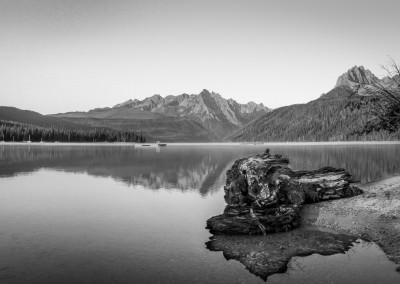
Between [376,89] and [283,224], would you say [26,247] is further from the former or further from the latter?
[376,89]

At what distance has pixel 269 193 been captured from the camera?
96.3ft

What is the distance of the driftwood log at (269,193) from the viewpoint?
22984mm

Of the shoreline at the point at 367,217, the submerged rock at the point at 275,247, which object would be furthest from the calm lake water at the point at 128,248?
the shoreline at the point at 367,217

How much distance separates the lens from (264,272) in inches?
641

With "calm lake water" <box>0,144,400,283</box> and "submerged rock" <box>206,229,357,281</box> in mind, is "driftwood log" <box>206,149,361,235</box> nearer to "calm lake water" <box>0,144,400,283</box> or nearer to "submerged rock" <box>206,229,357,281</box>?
"submerged rock" <box>206,229,357,281</box>

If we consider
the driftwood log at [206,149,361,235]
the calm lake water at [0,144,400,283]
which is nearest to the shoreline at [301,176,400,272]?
the driftwood log at [206,149,361,235]

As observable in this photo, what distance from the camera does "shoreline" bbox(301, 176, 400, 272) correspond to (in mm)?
20719

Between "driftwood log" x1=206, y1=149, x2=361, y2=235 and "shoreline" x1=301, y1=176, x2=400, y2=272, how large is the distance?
4.39ft

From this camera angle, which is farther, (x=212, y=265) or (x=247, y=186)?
(x=247, y=186)

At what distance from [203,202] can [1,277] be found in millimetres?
21442

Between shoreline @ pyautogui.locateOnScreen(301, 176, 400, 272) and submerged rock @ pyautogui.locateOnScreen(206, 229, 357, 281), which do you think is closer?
submerged rock @ pyautogui.locateOnScreen(206, 229, 357, 281)

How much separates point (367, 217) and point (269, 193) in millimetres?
7877

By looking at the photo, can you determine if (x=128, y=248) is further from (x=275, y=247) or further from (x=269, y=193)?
(x=269, y=193)

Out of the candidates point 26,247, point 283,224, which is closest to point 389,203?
point 283,224
